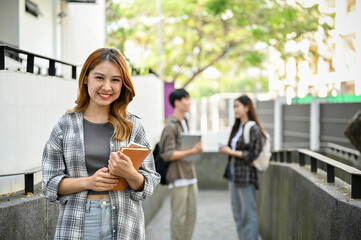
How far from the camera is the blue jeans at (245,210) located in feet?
23.4

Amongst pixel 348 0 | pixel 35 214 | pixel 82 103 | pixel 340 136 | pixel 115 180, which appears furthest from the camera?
pixel 340 136

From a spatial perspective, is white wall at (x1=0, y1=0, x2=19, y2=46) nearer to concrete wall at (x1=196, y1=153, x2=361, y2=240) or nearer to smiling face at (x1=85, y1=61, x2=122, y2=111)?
concrete wall at (x1=196, y1=153, x2=361, y2=240)

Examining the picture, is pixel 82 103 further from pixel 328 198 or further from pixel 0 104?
pixel 328 198

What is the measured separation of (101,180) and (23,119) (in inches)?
82.7

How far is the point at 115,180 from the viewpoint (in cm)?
294

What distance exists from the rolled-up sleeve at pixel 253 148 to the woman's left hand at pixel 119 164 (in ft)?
14.2

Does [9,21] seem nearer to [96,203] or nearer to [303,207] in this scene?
[303,207]

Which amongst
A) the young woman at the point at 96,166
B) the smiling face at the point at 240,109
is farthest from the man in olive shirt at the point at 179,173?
Result: the young woman at the point at 96,166

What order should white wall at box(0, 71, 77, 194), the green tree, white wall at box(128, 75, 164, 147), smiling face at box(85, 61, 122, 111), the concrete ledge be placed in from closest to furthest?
smiling face at box(85, 61, 122, 111) < the concrete ledge < white wall at box(0, 71, 77, 194) < white wall at box(128, 75, 164, 147) < the green tree

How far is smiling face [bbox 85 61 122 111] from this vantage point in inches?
121

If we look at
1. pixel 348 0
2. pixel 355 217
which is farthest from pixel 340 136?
pixel 355 217

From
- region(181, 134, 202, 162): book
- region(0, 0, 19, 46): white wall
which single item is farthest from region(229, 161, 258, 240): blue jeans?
region(0, 0, 19, 46): white wall

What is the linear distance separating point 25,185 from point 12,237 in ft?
2.04

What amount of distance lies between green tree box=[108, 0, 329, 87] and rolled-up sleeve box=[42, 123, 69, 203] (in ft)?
39.1
